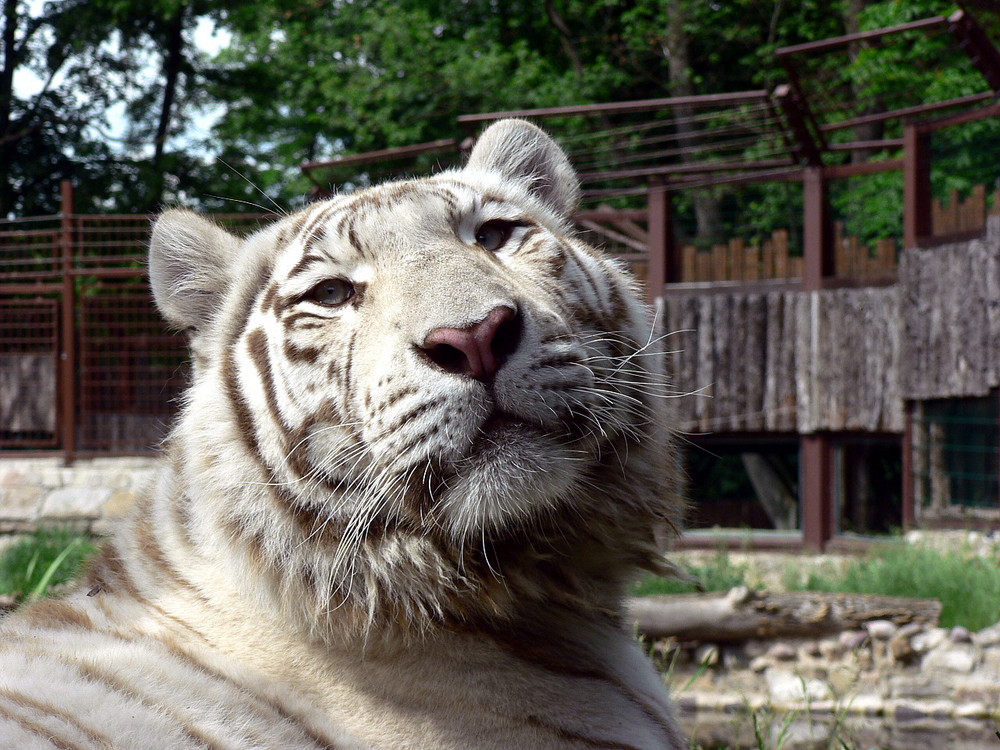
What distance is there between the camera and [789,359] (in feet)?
31.4

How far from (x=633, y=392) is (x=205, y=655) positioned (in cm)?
101

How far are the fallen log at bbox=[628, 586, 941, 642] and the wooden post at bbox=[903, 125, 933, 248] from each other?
15.0 feet

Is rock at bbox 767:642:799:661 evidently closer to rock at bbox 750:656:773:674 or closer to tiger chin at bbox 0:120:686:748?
rock at bbox 750:656:773:674

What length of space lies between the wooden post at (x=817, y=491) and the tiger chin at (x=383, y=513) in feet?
25.0

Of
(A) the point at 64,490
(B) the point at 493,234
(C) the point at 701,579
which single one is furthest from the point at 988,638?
(A) the point at 64,490

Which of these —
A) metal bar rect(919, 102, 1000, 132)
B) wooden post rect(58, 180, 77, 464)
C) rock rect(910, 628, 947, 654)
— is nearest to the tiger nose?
rock rect(910, 628, 947, 654)

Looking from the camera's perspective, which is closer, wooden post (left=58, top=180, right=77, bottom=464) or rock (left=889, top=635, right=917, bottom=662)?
rock (left=889, top=635, right=917, bottom=662)

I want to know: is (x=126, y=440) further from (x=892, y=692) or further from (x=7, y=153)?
(x=7, y=153)

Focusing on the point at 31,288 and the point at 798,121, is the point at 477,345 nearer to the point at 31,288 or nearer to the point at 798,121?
the point at 798,121

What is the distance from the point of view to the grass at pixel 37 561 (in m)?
4.91

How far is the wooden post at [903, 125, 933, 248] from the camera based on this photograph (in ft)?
28.9

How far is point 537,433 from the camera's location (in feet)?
5.60

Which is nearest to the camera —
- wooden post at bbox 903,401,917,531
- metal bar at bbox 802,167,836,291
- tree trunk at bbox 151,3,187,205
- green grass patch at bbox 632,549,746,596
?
green grass patch at bbox 632,549,746,596

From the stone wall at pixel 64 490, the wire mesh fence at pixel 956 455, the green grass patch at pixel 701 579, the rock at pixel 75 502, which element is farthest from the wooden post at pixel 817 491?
the rock at pixel 75 502
